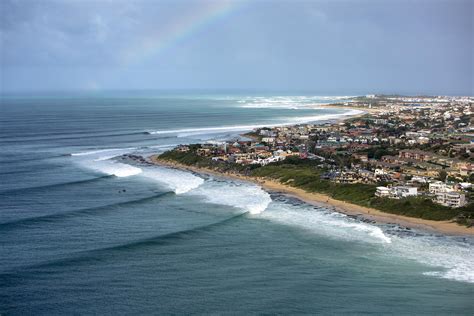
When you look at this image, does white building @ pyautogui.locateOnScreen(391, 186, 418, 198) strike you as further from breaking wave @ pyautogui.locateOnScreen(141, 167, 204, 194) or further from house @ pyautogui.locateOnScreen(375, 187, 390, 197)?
breaking wave @ pyautogui.locateOnScreen(141, 167, 204, 194)

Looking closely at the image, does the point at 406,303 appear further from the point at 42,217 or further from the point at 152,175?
the point at 152,175

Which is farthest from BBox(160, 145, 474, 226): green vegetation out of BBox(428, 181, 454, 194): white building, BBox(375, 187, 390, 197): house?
BBox(428, 181, 454, 194): white building

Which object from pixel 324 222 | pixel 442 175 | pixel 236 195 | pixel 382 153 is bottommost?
pixel 324 222

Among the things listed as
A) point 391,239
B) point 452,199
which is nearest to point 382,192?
point 452,199

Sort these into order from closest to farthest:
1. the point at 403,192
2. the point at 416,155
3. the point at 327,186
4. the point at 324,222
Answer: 1. the point at 324,222
2. the point at 403,192
3. the point at 327,186
4. the point at 416,155

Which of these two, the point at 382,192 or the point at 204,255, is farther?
the point at 382,192

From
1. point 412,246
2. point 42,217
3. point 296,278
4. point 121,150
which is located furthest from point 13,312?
point 121,150

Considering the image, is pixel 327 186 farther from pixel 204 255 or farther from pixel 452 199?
pixel 204 255
